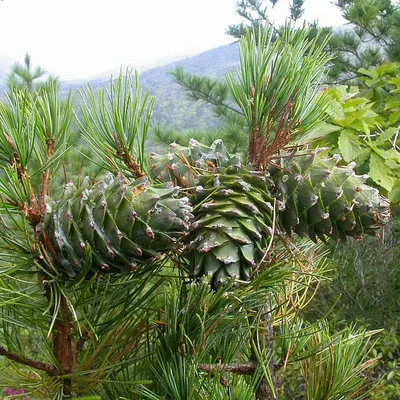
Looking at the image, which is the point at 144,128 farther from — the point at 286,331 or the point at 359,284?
the point at 359,284

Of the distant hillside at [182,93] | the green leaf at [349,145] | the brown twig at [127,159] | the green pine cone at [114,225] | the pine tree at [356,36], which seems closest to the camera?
the green pine cone at [114,225]

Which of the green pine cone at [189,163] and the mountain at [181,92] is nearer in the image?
the green pine cone at [189,163]

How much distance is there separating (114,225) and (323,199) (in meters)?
0.21

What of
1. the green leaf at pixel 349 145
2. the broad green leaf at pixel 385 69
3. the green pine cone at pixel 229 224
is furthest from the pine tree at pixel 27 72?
the green pine cone at pixel 229 224

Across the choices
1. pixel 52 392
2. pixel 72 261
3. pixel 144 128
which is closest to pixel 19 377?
pixel 52 392

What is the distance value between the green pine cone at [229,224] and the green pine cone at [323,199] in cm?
3

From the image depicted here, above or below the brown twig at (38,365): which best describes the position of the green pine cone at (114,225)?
above

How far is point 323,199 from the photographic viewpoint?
498 millimetres

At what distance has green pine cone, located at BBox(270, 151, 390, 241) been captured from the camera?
0.50m

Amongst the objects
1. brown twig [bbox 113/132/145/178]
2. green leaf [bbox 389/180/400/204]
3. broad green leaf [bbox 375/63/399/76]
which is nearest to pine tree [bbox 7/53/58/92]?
broad green leaf [bbox 375/63/399/76]

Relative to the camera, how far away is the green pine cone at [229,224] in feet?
1.45

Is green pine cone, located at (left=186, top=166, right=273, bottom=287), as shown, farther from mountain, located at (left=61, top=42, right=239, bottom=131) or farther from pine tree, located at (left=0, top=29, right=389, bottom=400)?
mountain, located at (left=61, top=42, right=239, bottom=131)

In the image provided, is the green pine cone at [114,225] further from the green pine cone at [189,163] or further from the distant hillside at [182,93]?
the distant hillside at [182,93]

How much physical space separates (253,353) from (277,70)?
1.10ft
